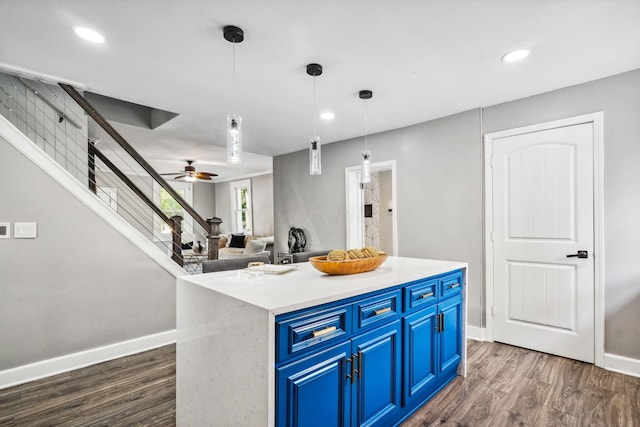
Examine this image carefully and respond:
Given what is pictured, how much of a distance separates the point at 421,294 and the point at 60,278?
9.53ft

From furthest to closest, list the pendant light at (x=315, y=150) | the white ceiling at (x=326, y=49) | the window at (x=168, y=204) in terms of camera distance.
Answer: the window at (x=168, y=204)
the pendant light at (x=315, y=150)
the white ceiling at (x=326, y=49)

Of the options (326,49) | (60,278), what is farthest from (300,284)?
(60,278)

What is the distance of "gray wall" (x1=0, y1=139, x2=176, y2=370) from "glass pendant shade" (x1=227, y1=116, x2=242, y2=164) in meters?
1.73

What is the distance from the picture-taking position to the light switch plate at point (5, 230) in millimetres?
2457

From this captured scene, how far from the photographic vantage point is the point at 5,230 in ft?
8.11

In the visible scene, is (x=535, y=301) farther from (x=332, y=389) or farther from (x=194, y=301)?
(x=194, y=301)

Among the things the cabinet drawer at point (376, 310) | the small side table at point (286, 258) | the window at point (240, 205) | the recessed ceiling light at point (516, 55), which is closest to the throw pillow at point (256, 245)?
the small side table at point (286, 258)

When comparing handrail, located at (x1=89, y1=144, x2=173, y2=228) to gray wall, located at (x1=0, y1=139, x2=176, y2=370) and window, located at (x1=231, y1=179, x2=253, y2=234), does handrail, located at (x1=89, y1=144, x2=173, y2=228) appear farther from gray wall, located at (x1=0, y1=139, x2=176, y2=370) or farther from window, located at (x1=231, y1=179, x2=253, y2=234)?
window, located at (x1=231, y1=179, x2=253, y2=234)

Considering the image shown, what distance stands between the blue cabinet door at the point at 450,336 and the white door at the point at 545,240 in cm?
109

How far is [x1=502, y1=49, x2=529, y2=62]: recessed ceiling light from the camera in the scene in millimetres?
2305

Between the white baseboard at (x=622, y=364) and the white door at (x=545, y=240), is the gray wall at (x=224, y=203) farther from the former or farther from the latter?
the white baseboard at (x=622, y=364)

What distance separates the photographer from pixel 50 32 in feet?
6.64

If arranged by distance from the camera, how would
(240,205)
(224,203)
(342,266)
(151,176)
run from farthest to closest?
(224,203), (240,205), (151,176), (342,266)

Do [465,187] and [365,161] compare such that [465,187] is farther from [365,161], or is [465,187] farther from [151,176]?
[151,176]
